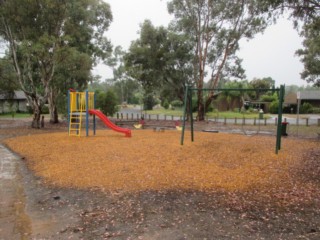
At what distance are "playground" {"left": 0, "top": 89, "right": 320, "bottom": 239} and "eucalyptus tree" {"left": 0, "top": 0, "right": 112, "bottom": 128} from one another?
8.65m

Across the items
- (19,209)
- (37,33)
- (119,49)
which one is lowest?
(19,209)

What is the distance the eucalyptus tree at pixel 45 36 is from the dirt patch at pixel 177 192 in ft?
28.1

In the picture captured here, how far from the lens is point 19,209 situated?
18.0 ft

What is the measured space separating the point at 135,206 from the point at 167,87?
22305 millimetres

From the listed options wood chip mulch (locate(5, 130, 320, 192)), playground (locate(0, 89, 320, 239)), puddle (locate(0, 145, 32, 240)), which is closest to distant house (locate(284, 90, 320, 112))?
wood chip mulch (locate(5, 130, 320, 192))

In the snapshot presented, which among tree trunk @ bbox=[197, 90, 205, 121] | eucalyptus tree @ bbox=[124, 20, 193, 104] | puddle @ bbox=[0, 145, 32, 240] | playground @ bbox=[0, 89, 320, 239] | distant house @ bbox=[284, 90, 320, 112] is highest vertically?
eucalyptus tree @ bbox=[124, 20, 193, 104]

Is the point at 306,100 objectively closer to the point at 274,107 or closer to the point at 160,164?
the point at 274,107

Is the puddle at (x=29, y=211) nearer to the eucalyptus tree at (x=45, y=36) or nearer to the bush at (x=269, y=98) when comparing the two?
the eucalyptus tree at (x=45, y=36)

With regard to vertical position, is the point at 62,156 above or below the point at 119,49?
below

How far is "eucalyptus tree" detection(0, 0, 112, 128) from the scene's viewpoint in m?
16.6

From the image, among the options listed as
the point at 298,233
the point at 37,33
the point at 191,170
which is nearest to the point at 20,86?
the point at 37,33

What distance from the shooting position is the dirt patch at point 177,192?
456cm

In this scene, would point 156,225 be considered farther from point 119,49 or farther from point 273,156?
point 119,49

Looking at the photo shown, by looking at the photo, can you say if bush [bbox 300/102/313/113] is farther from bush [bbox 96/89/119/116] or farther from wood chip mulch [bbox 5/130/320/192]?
wood chip mulch [bbox 5/130/320/192]
